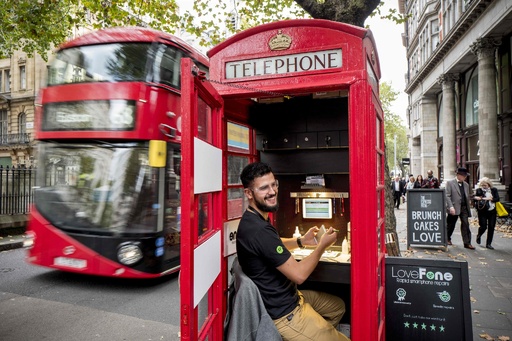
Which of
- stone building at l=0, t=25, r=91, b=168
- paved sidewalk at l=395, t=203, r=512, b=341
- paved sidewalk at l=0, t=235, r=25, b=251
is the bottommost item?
paved sidewalk at l=395, t=203, r=512, b=341

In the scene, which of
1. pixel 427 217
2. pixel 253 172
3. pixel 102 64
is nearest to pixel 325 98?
pixel 253 172

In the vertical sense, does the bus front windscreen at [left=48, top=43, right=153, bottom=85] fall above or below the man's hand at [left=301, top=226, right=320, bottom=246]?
above

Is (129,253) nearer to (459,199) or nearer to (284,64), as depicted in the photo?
(284,64)

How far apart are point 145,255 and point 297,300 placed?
137 inches

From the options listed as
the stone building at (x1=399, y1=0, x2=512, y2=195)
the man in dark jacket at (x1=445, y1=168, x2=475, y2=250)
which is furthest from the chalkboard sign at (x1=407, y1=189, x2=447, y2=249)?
the stone building at (x1=399, y1=0, x2=512, y2=195)

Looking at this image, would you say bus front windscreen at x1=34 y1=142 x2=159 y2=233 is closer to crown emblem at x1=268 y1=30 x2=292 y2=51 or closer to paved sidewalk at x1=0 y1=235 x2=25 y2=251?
crown emblem at x1=268 y1=30 x2=292 y2=51

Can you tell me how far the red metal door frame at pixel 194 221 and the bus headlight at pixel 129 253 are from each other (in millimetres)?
3244

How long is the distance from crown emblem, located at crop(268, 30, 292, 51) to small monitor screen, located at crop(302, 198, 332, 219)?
2.11m

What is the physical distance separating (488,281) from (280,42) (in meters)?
5.89

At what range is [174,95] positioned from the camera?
5.97 metres

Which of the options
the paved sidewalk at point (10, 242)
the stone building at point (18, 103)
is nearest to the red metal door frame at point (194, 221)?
the paved sidewalk at point (10, 242)

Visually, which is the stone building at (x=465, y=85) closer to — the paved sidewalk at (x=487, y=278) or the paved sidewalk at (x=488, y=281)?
the paved sidewalk at (x=487, y=278)

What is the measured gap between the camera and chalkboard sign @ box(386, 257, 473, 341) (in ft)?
11.1

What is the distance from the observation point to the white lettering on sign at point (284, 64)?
263cm
